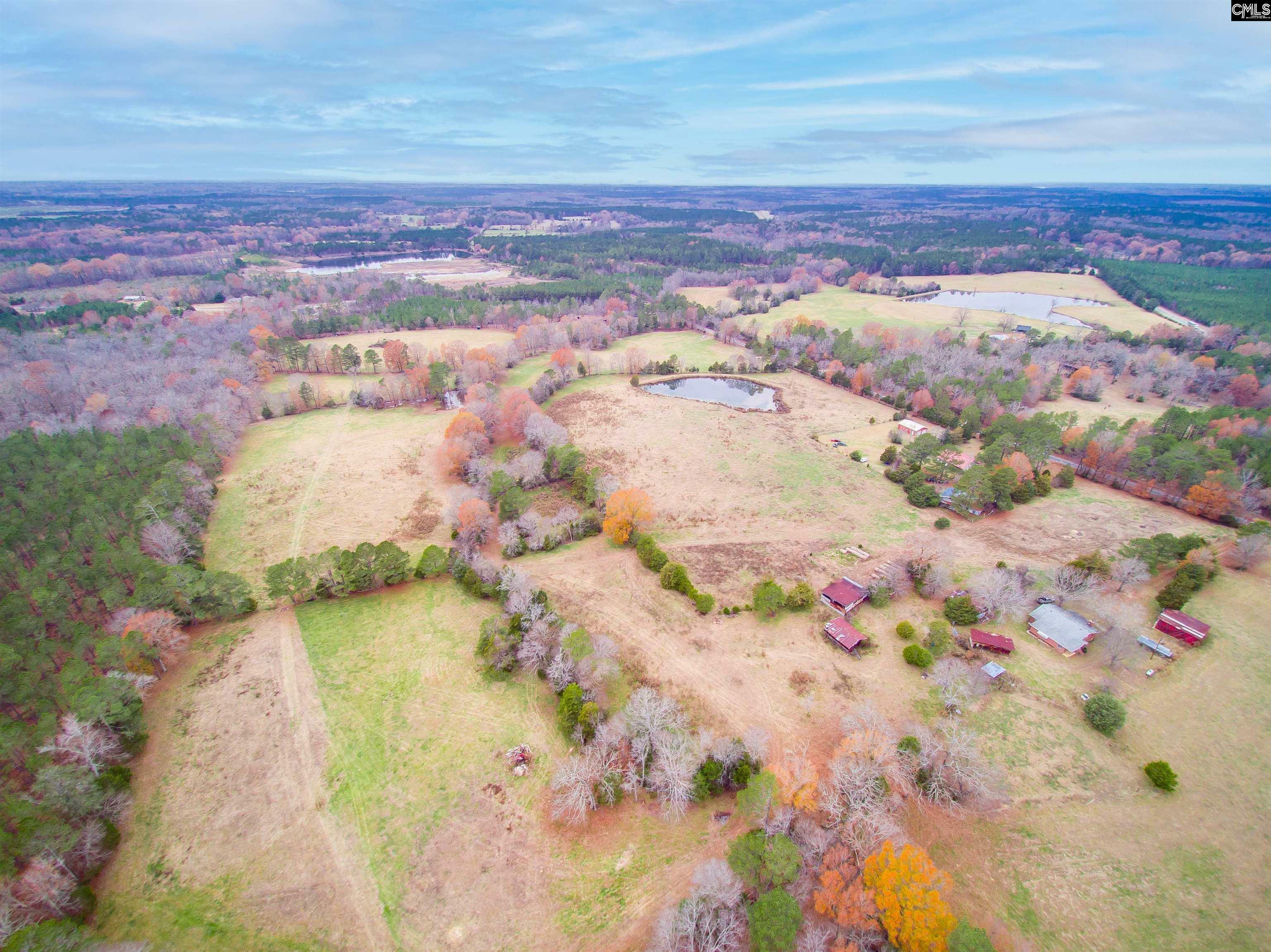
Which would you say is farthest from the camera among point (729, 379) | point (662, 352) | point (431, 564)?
point (662, 352)

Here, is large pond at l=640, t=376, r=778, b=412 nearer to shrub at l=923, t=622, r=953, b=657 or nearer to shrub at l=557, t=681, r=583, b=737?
shrub at l=923, t=622, r=953, b=657

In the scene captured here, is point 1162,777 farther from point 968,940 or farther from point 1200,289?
point 1200,289

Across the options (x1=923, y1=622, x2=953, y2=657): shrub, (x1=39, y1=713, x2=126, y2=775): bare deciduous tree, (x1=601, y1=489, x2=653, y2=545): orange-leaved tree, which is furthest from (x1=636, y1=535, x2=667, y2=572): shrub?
(x1=39, y1=713, x2=126, y2=775): bare deciduous tree

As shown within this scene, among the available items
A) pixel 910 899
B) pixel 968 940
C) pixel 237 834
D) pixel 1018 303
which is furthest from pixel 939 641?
pixel 1018 303

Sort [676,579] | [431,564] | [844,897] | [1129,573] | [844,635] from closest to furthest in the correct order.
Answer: [844,897] < [844,635] < [1129,573] < [676,579] < [431,564]

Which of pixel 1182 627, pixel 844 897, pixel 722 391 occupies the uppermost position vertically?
pixel 722 391

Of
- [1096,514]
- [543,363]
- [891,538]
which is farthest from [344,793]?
Result: [543,363]
